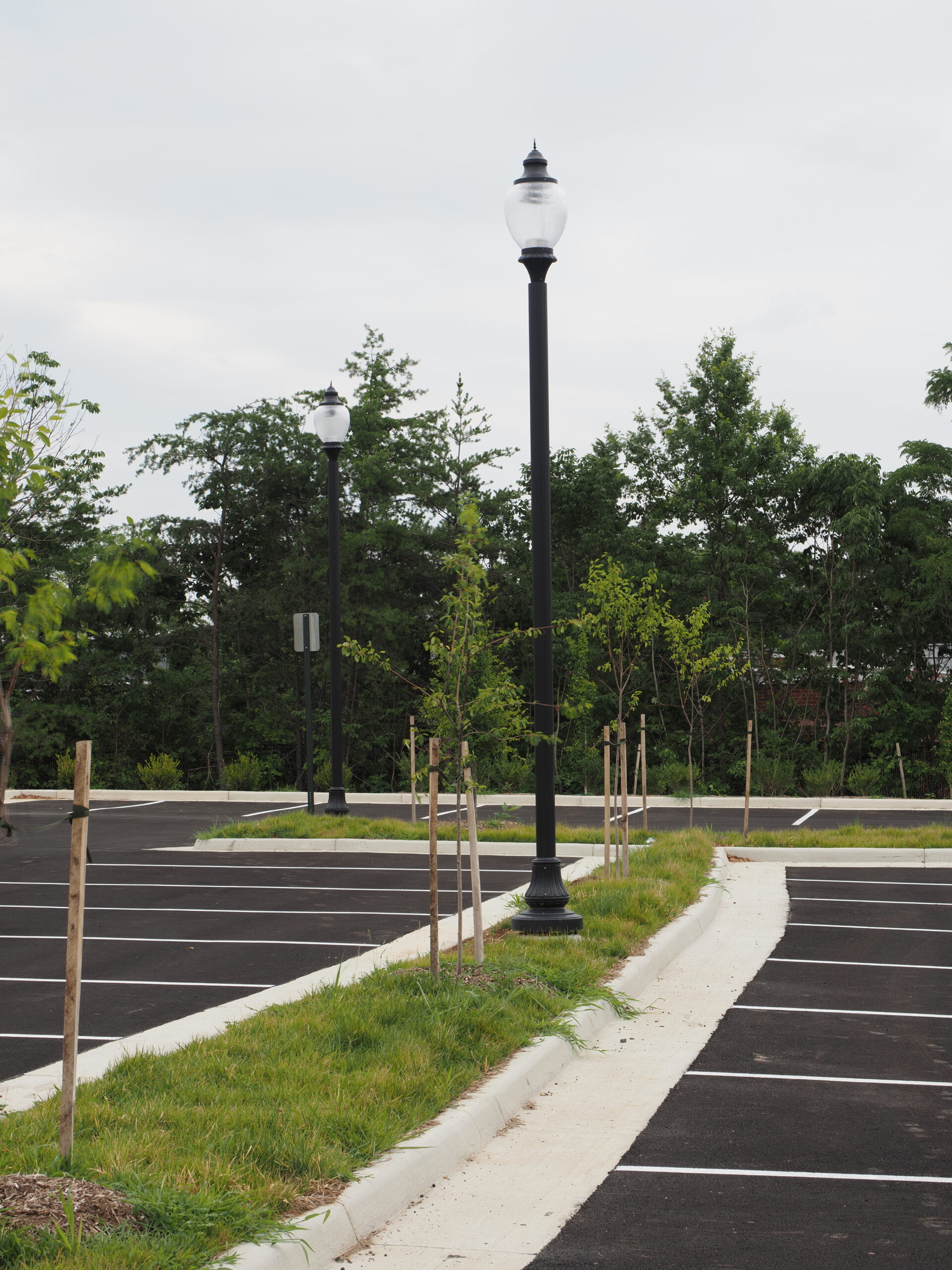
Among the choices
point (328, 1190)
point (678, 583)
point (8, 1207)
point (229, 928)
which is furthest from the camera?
point (678, 583)

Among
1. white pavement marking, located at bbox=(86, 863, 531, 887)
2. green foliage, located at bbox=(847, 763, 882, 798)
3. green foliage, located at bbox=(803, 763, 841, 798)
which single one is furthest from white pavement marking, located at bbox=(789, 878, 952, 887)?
green foliage, located at bbox=(803, 763, 841, 798)

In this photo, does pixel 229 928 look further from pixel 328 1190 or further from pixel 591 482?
pixel 591 482

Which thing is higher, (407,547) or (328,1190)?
(407,547)

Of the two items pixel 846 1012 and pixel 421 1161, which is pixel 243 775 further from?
pixel 421 1161

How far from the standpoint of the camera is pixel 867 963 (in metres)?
9.47

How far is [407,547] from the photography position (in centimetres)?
3017

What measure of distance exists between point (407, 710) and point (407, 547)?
13.8ft

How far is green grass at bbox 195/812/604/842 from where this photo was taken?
644 inches

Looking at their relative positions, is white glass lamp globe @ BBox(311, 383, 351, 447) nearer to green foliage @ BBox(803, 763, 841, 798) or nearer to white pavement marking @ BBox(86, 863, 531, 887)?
white pavement marking @ BBox(86, 863, 531, 887)

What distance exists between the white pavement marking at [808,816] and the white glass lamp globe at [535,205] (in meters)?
12.5

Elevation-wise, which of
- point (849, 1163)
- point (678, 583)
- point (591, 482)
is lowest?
point (849, 1163)

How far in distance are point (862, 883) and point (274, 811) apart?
468 inches

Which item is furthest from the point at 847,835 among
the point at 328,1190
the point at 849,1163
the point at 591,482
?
the point at 591,482

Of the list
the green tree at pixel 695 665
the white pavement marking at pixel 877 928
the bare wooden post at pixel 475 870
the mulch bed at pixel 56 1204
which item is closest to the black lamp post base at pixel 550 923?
the bare wooden post at pixel 475 870
